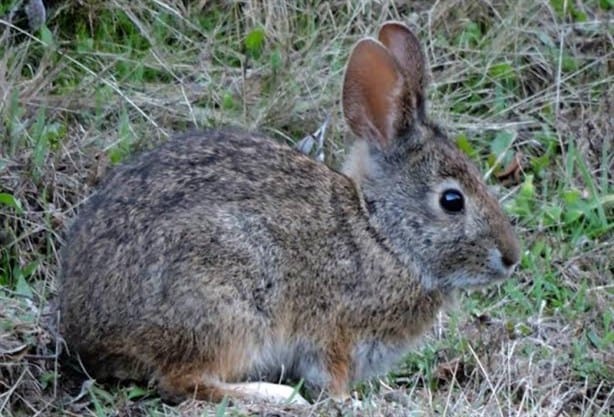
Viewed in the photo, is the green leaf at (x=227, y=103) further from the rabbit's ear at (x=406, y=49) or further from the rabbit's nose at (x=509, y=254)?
the rabbit's nose at (x=509, y=254)

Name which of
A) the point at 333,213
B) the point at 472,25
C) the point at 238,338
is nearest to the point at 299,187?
the point at 333,213

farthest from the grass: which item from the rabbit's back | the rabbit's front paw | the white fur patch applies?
the white fur patch

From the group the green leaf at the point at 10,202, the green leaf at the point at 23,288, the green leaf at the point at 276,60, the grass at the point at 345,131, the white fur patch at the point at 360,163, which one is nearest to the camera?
the grass at the point at 345,131

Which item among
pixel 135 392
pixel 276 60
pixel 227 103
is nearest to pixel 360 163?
pixel 135 392

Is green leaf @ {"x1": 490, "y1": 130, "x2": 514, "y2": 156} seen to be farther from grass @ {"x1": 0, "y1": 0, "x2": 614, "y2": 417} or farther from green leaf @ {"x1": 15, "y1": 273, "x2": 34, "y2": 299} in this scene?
green leaf @ {"x1": 15, "y1": 273, "x2": 34, "y2": 299}

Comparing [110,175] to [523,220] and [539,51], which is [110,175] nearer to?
[523,220]

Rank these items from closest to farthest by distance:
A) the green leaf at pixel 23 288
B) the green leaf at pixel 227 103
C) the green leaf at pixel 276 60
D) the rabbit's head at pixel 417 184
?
the rabbit's head at pixel 417 184 < the green leaf at pixel 23 288 < the green leaf at pixel 227 103 < the green leaf at pixel 276 60

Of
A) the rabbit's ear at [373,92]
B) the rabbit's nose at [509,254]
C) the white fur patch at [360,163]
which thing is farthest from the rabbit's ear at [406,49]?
the rabbit's nose at [509,254]

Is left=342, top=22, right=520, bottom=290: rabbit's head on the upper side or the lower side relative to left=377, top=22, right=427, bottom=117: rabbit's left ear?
lower
